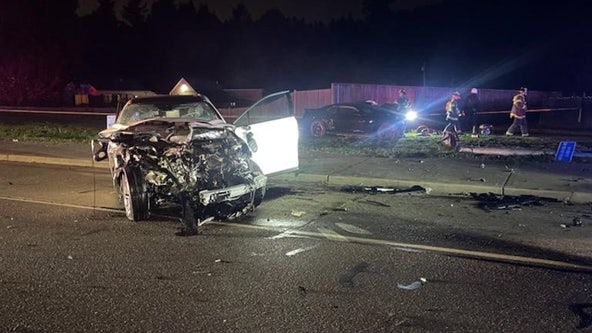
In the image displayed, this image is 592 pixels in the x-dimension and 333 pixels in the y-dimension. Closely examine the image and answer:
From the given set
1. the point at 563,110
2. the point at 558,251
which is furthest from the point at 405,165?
the point at 563,110

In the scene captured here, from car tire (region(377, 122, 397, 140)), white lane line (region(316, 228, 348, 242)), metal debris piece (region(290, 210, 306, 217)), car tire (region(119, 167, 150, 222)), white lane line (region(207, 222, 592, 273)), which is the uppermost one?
car tire (region(377, 122, 397, 140))

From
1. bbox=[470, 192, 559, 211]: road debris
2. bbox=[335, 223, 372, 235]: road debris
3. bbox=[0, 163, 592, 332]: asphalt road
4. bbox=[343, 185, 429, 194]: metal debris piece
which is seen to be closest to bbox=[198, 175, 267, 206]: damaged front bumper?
bbox=[0, 163, 592, 332]: asphalt road

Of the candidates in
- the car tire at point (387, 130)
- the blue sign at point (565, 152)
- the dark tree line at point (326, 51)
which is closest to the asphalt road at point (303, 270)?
the blue sign at point (565, 152)

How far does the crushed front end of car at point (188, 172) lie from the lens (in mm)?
7887

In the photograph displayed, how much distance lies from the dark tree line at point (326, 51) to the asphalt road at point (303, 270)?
39.5 meters

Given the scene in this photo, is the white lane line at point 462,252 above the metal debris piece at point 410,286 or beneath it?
above

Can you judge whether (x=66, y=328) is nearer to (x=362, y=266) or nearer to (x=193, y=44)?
(x=362, y=266)

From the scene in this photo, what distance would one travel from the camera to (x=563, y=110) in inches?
1033

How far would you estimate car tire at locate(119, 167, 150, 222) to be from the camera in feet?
26.3

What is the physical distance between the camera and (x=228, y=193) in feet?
25.8

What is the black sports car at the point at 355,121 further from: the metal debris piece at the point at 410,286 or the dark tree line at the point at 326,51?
the dark tree line at the point at 326,51

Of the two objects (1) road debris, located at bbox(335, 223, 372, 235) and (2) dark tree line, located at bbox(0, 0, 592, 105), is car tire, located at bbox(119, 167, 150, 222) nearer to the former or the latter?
(1) road debris, located at bbox(335, 223, 372, 235)

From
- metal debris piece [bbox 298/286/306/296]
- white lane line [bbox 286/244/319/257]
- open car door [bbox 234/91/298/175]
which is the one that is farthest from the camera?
open car door [bbox 234/91/298/175]

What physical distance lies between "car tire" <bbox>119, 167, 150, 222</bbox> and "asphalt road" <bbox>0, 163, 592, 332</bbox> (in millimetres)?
183
